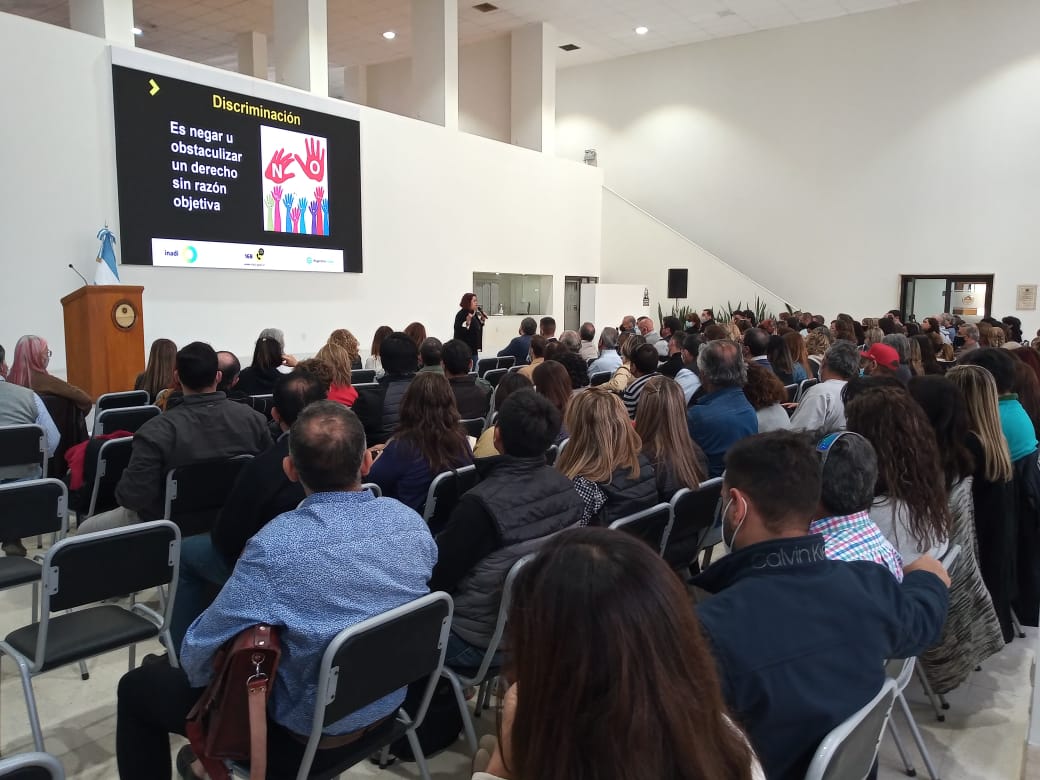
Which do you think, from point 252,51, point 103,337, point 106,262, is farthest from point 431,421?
point 252,51

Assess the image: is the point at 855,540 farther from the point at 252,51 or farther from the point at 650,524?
the point at 252,51

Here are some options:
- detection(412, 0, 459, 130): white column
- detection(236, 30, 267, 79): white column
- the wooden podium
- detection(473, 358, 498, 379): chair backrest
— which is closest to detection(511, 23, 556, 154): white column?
detection(412, 0, 459, 130): white column

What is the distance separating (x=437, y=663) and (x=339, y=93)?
61.1ft

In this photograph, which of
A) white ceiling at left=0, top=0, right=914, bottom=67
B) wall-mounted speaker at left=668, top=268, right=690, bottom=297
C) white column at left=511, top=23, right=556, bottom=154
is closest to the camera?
white ceiling at left=0, top=0, right=914, bottom=67

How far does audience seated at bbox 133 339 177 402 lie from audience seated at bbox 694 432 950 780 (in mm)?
4350

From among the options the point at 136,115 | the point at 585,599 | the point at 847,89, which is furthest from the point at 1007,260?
the point at 585,599

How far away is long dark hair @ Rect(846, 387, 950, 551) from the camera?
7.22 ft

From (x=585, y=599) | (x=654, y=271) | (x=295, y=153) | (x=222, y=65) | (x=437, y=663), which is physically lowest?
(x=437, y=663)

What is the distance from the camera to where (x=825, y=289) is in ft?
44.8

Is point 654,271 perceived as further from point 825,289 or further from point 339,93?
point 339,93

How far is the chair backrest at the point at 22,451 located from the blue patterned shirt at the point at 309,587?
269cm

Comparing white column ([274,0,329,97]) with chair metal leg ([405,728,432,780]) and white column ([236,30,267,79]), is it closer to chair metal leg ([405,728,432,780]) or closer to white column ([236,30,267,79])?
white column ([236,30,267,79])

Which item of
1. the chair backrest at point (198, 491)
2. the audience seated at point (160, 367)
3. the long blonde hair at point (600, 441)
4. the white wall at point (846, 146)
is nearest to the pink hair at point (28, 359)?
the audience seated at point (160, 367)

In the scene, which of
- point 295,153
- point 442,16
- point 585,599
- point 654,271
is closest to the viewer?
point 585,599
